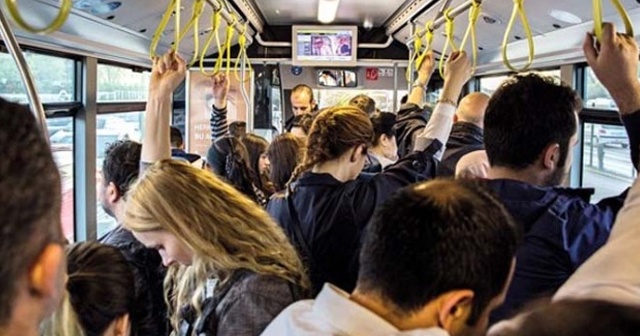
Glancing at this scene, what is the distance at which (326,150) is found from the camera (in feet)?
7.19

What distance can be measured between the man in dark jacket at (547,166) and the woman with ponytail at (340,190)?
0.54 meters

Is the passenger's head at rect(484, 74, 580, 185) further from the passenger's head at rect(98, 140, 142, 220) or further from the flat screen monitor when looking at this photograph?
the flat screen monitor

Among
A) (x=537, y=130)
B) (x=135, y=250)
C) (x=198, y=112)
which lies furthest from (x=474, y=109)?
(x=198, y=112)

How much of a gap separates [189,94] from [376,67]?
2.10 metres

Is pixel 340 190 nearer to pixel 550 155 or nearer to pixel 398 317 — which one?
pixel 550 155

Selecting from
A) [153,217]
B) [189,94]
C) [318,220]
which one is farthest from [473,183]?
[189,94]

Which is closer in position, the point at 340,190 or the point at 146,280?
the point at 146,280

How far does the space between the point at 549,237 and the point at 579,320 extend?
876mm

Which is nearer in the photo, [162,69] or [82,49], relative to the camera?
[162,69]

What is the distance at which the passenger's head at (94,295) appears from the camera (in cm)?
134

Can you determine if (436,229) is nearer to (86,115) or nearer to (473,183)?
(473,183)

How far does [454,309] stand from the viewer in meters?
0.99

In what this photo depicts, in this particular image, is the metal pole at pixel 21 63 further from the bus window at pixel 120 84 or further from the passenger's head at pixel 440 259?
the bus window at pixel 120 84

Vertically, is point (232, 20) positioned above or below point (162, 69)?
above
